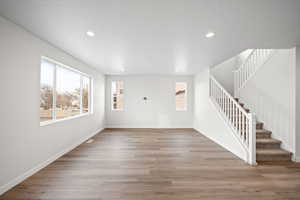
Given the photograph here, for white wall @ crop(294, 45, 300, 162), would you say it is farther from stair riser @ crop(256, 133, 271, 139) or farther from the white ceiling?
stair riser @ crop(256, 133, 271, 139)

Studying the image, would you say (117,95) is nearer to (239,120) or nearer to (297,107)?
(239,120)

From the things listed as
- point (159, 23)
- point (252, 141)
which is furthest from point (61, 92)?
point (252, 141)

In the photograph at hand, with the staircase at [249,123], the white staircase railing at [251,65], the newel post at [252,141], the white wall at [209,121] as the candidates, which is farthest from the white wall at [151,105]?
the newel post at [252,141]

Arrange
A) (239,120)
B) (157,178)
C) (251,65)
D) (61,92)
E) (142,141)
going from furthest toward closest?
(142,141) < (251,65) < (61,92) < (239,120) < (157,178)

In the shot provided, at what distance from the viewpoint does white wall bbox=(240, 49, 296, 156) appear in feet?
10.7

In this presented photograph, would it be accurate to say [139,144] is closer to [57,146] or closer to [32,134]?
[57,146]

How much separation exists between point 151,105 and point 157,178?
15.3 feet

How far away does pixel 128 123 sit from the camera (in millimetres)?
7004

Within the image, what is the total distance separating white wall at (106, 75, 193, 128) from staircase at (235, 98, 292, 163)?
3347 mm

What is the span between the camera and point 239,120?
3.49 metres

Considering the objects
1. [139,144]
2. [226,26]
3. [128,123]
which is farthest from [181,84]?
[226,26]

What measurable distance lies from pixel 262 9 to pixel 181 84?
5.25 meters

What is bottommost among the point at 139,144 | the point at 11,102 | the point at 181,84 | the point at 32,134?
the point at 139,144

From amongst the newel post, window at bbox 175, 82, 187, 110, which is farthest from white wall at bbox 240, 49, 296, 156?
window at bbox 175, 82, 187, 110
